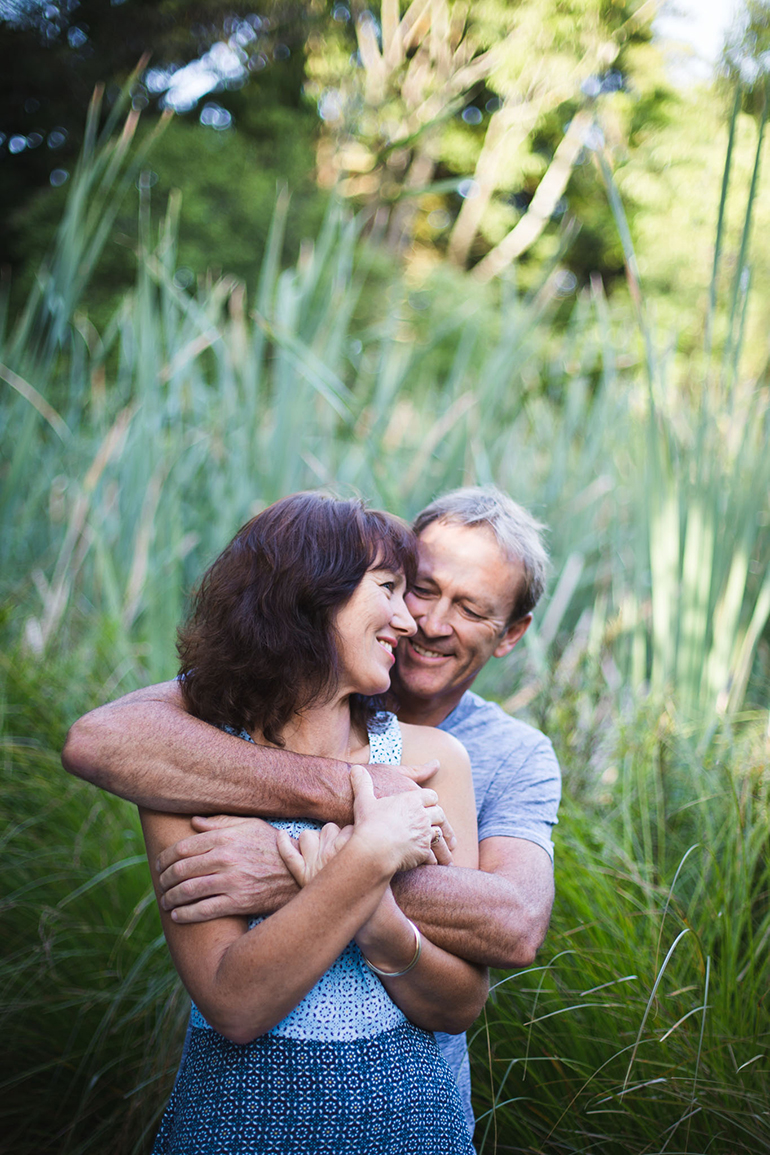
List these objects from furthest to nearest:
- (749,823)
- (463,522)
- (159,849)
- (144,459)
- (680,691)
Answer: (144,459) → (680,691) → (749,823) → (463,522) → (159,849)

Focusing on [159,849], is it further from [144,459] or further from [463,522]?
[144,459]

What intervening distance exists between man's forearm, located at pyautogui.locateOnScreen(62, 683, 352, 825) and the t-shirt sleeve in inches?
14.3

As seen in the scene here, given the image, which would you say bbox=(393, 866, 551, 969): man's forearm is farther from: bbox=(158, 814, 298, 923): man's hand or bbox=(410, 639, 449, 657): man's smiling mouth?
bbox=(410, 639, 449, 657): man's smiling mouth

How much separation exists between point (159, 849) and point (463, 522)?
32.4 inches

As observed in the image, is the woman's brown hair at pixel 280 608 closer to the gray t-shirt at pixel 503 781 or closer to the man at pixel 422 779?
the man at pixel 422 779

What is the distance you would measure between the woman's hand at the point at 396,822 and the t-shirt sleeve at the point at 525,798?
275 millimetres

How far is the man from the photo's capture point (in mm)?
1186

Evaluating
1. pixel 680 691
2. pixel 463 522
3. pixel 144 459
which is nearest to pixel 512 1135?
pixel 463 522

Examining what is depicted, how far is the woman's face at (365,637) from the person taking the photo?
52.0 inches

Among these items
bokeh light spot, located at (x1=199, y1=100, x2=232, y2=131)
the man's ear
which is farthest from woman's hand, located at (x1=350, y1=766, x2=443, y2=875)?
bokeh light spot, located at (x1=199, y1=100, x2=232, y2=131)

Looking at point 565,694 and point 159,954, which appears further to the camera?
point 565,694

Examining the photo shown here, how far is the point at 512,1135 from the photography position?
1.57 metres

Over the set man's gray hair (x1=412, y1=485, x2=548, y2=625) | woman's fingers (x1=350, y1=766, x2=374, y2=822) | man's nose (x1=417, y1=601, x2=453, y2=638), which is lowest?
woman's fingers (x1=350, y1=766, x2=374, y2=822)

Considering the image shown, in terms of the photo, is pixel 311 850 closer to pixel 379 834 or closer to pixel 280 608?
pixel 379 834
